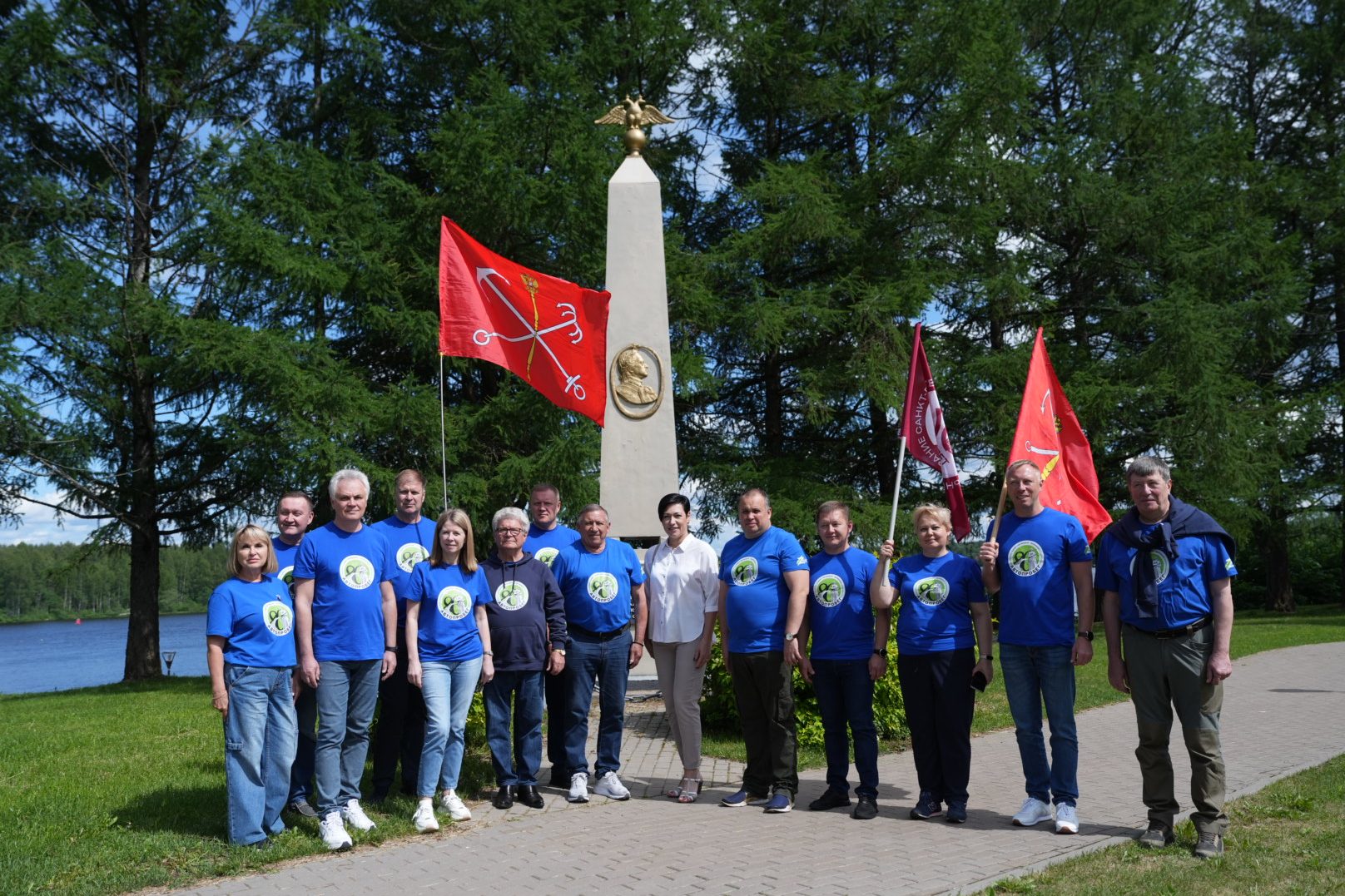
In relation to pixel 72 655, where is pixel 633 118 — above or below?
above

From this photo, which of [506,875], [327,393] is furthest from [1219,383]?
[506,875]

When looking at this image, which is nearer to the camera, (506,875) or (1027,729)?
(506,875)

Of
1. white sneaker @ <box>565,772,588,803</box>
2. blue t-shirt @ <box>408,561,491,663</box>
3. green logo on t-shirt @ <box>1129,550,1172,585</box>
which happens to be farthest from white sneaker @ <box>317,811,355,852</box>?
green logo on t-shirt @ <box>1129,550,1172,585</box>

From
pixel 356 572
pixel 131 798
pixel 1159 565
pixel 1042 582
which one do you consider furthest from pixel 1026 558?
pixel 131 798

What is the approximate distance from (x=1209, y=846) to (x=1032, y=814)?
34.7 inches

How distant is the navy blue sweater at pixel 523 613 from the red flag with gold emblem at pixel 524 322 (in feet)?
7.74

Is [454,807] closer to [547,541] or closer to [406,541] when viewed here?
[406,541]

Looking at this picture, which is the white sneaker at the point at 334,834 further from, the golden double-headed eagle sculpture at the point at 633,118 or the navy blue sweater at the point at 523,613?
the golden double-headed eagle sculpture at the point at 633,118

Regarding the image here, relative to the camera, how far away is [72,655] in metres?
45.3

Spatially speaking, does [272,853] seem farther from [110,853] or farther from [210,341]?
[210,341]

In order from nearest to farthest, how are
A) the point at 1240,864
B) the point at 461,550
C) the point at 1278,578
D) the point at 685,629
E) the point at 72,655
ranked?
1. the point at 1240,864
2. the point at 461,550
3. the point at 685,629
4. the point at 1278,578
5. the point at 72,655

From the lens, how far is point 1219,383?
19.0m

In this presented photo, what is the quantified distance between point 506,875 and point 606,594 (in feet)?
6.64

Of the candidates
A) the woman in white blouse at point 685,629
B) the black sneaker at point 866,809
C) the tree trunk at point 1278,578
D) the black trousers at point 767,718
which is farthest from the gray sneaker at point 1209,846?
the tree trunk at point 1278,578
